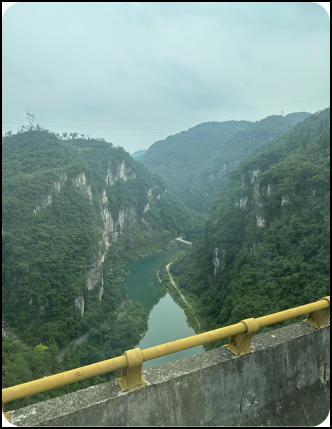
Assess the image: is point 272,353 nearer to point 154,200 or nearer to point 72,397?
point 72,397

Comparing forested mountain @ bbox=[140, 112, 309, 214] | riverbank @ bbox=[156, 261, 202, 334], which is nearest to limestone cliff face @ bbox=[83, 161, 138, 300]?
riverbank @ bbox=[156, 261, 202, 334]

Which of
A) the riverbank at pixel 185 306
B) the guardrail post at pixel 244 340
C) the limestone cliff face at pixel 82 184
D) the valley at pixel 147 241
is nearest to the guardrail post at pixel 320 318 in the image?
the valley at pixel 147 241

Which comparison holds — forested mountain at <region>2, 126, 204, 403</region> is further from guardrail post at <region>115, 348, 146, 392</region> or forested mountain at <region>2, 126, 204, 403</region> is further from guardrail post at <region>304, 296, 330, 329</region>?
guardrail post at <region>304, 296, 330, 329</region>

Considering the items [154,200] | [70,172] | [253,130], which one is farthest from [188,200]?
[70,172]

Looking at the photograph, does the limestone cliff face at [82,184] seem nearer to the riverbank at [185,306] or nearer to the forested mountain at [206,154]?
the riverbank at [185,306]

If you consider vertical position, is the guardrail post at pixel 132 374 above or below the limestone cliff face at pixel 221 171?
below

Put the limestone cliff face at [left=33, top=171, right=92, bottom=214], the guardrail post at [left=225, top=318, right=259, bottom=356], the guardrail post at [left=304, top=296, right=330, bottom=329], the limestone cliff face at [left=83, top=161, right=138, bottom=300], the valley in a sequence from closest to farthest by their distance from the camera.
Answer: the guardrail post at [left=225, top=318, right=259, bottom=356] < the guardrail post at [left=304, top=296, right=330, bottom=329] < the valley < the limestone cliff face at [left=33, top=171, right=92, bottom=214] < the limestone cliff face at [left=83, top=161, right=138, bottom=300]
